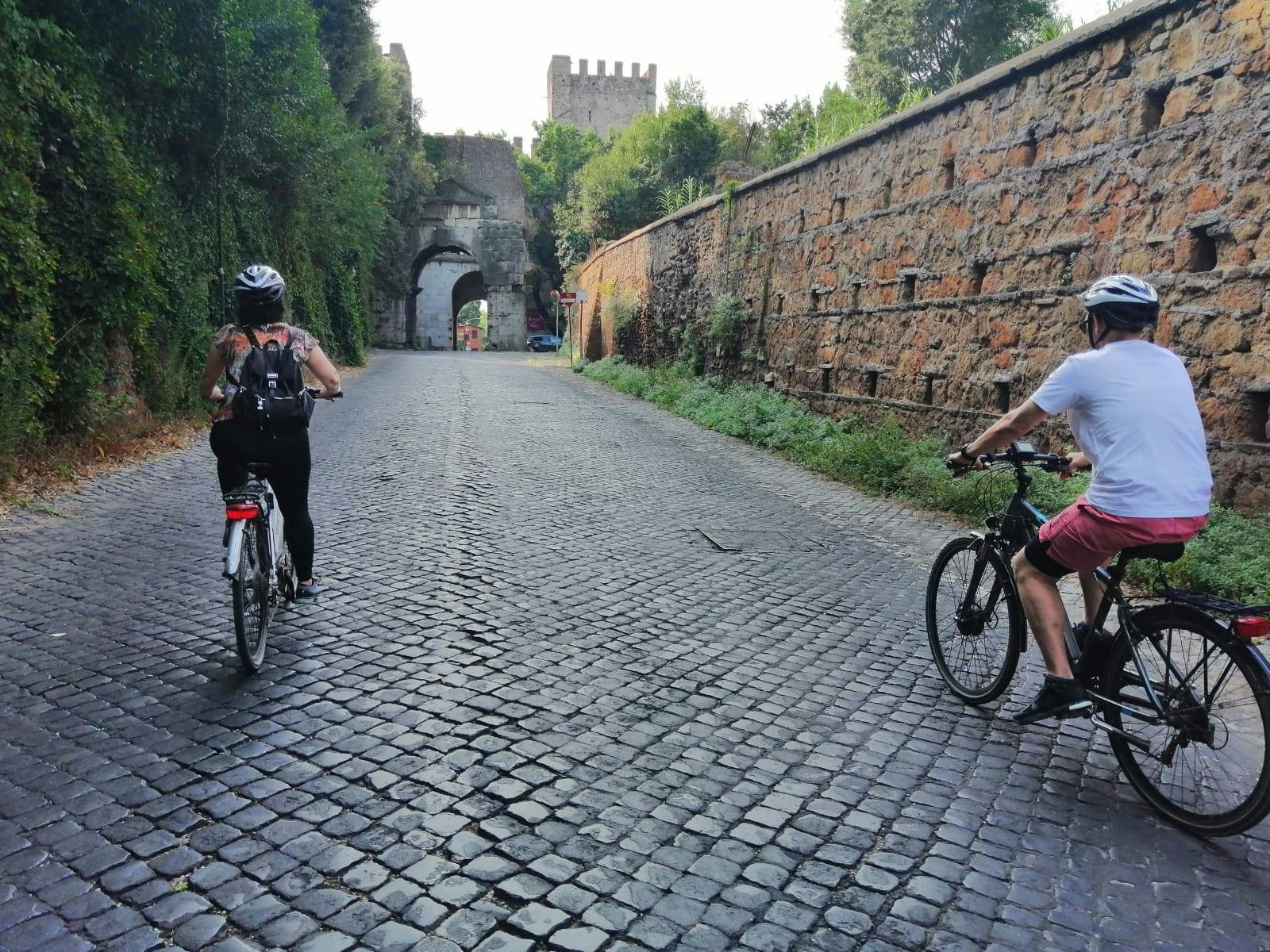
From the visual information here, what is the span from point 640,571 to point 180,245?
9.36m

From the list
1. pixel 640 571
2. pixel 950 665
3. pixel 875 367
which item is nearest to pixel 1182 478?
pixel 950 665

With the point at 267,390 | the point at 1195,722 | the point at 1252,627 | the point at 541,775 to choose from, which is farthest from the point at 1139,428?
the point at 267,390

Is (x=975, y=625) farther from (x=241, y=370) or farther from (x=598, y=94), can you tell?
(x=598, y=94)

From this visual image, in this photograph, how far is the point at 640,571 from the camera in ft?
19.4

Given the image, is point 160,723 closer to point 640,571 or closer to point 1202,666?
point 640,571

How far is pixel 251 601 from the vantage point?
3.98m

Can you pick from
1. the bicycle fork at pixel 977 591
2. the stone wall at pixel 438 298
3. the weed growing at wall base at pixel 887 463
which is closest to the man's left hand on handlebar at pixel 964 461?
the bicycle fork at pixel 977 591

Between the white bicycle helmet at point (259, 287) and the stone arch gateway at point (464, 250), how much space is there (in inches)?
1476

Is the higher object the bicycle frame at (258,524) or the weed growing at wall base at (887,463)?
the bicycle frame at (258,524)

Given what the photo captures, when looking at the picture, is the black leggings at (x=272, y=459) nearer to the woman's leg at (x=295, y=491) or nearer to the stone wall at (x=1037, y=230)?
the woman's leg at (x=295, y=491)

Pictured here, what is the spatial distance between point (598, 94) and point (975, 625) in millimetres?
77932

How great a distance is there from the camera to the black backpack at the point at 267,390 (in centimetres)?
410

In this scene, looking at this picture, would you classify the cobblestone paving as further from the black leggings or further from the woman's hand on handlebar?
the woman's hand on handlebar

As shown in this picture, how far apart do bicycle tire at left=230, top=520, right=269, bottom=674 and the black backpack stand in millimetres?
503
